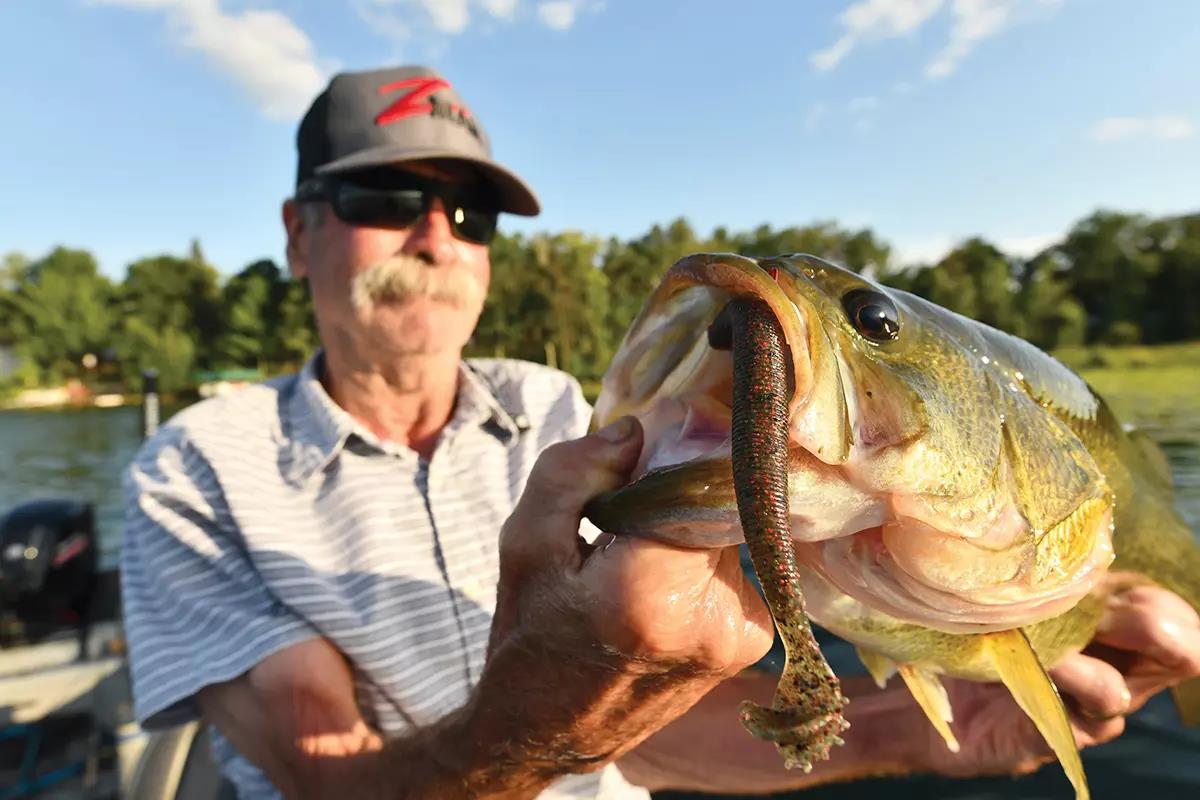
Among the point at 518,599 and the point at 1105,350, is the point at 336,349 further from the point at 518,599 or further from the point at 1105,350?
the point at 1105,350

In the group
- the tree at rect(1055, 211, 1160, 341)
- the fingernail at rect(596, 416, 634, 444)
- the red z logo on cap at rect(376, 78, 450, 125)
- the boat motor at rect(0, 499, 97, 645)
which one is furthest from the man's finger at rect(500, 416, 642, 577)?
the tree at rect(1055, 211, 1160, 341)

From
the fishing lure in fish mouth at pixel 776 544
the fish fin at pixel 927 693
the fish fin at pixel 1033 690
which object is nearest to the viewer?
the fishing lure in fish mouth at pixel 776 544

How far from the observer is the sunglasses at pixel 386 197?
258 cm

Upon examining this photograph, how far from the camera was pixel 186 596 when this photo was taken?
2066mm

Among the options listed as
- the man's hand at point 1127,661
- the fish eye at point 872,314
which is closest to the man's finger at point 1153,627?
the man's hand at point 1127,661

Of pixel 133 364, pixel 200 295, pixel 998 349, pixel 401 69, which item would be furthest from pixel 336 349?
pixel 200 295

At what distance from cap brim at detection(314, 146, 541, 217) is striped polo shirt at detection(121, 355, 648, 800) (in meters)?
0.86

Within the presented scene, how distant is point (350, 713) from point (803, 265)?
168 centimetres

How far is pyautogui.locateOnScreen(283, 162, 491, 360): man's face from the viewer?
8.39 feet

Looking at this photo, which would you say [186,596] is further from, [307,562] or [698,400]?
[698,400]

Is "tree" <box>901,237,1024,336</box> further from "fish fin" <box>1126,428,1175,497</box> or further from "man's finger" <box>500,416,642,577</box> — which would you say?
"man's finger" <box>500,416,642,577</box>

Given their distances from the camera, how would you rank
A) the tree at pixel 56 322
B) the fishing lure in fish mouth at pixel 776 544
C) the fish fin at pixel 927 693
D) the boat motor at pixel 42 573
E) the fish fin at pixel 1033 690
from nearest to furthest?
the fishing lure in fish mouth at pixel 776 544
the fish fin at pixel 1033 690
the fish fin at pixel 927 693
the boat motor at pixel 42 573
the tree at pixel 56 322

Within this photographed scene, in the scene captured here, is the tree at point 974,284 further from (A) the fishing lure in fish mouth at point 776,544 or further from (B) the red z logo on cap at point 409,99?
(A) the fishing lure in fish mouth at point 776,544

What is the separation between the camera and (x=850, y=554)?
45.3 inches
